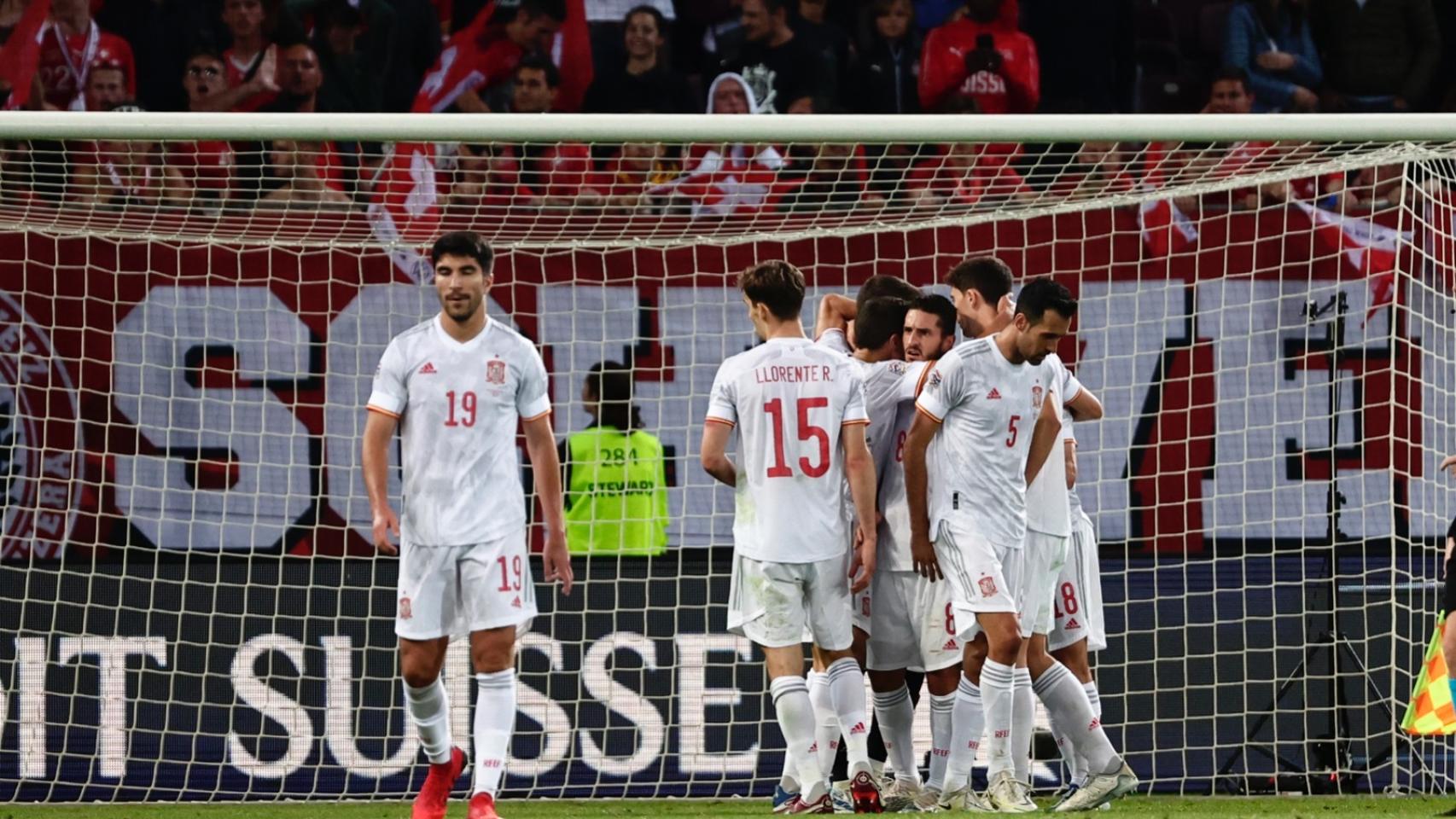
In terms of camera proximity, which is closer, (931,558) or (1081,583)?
(931,558)

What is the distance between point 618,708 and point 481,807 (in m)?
3.12

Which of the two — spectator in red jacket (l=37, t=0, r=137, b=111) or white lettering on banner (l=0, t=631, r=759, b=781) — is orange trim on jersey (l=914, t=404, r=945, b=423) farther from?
spectator in red jacket (l=37, t=0, r=137, b=111)

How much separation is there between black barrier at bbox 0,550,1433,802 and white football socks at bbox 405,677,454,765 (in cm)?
258

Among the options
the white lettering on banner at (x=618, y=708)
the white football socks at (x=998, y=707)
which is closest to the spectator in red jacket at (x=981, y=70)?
the white lettering on banner at (x=618, y=708)

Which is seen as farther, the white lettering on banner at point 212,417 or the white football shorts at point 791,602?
the white lettering on banner at point 212,417

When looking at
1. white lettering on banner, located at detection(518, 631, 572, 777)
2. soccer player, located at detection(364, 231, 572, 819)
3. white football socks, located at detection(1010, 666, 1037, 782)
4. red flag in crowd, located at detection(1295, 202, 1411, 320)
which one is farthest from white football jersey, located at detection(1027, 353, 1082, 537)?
red flag in crowd, located at detection(1295, 202, 1411, 320)

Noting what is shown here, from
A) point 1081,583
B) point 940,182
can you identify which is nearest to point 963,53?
point 940,182

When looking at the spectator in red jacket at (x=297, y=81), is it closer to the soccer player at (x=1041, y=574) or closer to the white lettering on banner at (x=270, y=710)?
the white lettering on banner at (x=270, y=710)

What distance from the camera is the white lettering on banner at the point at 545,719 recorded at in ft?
28.1

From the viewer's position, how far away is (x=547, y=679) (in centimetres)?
858

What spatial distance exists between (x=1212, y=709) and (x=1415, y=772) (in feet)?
3.00

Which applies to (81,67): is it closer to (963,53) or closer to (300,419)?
(300,419)

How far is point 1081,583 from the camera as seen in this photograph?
24.2ft

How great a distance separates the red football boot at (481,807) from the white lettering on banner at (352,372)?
3.65m
